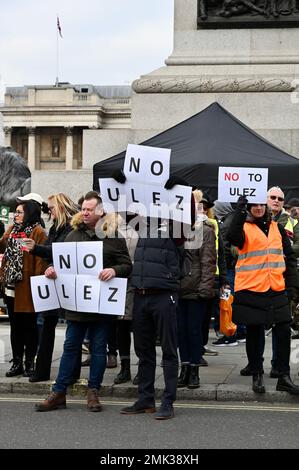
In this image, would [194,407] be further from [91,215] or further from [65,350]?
[91,215]

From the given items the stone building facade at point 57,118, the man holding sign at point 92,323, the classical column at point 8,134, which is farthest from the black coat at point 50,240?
the classical column at point 8,134

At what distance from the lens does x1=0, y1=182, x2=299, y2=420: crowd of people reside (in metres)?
7.62

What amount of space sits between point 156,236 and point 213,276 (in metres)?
1.55

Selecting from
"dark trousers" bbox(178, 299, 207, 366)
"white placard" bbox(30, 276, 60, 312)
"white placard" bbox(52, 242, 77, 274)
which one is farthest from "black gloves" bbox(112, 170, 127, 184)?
"dark trousers" bbox(178, 299, 207, 366)

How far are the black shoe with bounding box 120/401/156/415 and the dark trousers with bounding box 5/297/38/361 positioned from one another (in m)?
1.84

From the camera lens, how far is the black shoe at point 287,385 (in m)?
8.23

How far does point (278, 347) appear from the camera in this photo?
329 inches

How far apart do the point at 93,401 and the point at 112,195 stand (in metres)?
1.81

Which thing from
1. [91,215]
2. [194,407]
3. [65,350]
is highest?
[91,215]

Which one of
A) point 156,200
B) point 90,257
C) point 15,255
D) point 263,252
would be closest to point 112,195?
point 156,200

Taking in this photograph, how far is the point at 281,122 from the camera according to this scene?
15328 millimetres

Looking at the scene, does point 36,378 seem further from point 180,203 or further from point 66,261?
point 180,203
